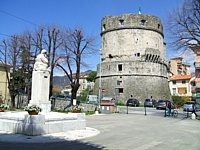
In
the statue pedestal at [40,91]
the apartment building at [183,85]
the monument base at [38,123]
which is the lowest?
the monument base at [38,123]

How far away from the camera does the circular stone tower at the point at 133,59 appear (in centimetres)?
4562

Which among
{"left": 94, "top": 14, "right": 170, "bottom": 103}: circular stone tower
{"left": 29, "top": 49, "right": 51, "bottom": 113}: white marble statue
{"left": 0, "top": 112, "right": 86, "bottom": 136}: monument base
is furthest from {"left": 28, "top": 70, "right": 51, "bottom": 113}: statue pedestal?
{"left": 94, "top": 14, "right": 170, "bottom": 103}: circular stone tower

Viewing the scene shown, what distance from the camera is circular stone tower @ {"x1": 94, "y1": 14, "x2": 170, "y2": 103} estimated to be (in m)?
45.6

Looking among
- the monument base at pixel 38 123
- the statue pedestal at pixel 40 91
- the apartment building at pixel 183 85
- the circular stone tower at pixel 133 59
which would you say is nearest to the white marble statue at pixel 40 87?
the statue pedestal at pixel 40 91

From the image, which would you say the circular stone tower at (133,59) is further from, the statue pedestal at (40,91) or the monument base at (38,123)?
the monument base at (38,123)

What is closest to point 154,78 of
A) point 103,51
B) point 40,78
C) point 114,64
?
point 114,64

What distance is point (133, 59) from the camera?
152ft

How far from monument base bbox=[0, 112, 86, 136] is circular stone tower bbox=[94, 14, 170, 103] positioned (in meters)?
34.2

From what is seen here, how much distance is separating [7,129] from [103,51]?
40490 millimetres

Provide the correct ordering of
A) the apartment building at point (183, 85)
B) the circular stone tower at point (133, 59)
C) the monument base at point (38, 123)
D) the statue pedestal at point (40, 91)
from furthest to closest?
the apartment building at point (183, 85) → the circular stone tower at point (133, 59) → the statue pedestal at point (40, 91) → the monument base at point (38, 123)

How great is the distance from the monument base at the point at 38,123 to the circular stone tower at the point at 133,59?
34204 millimetres

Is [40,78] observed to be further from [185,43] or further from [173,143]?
[185,43]

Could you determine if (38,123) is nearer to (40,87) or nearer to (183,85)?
(40,87)

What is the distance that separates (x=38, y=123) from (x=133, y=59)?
127 ft
